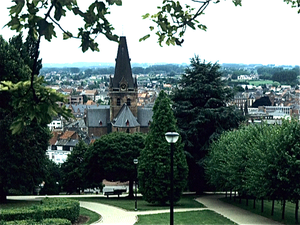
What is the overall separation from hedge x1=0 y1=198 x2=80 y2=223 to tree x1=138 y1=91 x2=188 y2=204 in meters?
6.98

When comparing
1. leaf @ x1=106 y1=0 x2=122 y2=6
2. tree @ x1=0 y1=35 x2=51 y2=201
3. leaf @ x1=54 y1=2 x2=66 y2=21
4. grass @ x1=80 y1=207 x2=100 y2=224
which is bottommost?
grass @ x1=80 y1=207 x2=100 y2=224

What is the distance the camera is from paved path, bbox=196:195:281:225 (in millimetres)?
25211

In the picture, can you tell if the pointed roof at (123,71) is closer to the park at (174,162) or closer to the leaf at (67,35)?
the park at (174,162)

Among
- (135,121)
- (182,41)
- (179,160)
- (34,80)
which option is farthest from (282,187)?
(135,121)

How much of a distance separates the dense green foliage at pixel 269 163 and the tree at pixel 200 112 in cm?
685

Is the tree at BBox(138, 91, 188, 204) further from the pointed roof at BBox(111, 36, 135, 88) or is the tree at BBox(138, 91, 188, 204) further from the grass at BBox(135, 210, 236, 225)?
the pointed roof at BBox(111, 36, 135, 88)

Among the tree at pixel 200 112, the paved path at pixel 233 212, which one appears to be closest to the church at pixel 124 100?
the tree at pixel 200 112

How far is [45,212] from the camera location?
22125mm

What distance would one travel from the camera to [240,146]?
29219 millimetres

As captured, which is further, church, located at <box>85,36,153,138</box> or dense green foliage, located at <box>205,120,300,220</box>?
church, located at <box>85,36,153,138</box>

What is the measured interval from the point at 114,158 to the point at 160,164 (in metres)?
8.04

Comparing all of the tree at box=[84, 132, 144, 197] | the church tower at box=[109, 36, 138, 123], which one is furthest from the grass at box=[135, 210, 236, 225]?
the church tower at box=[109, 36, 138, 123]

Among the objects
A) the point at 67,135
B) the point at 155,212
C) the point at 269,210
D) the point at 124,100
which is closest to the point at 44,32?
the point at 155,212

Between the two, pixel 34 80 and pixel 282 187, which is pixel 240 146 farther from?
pixel 34 80
